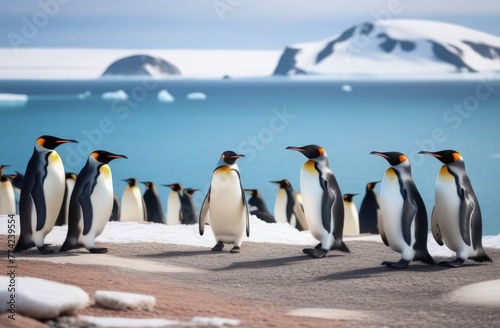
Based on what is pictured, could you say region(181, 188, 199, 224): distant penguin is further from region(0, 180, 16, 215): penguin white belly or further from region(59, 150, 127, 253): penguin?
region(59, 150, 127, 253): penguin

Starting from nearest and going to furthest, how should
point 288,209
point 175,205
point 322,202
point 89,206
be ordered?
point 89,206 < point 322,202 < point 288,209 < point 175,205

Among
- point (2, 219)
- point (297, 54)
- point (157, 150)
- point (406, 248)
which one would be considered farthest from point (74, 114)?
point (406, 248)

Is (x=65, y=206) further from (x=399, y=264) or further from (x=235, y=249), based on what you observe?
(x=399, y=264)

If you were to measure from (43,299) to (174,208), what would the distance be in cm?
610

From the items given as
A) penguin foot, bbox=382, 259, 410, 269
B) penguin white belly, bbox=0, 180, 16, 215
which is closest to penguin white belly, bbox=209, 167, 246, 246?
penguin foot, bbox=382, 259, 410, 269

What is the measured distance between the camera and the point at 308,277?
4.98 meters

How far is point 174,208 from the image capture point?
30.3 ft

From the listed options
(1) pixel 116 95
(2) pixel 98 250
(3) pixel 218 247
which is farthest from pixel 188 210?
(1) pixel 116 95

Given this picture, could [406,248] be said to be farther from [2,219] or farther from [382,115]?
[382,115]

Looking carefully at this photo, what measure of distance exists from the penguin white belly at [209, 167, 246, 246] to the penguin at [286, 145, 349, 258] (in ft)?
1.71

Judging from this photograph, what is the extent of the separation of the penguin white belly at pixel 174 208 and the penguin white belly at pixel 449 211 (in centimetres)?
428

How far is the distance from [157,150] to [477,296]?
2062cm

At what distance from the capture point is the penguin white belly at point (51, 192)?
5.39 metres

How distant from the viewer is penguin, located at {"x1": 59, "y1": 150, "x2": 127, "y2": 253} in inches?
215
